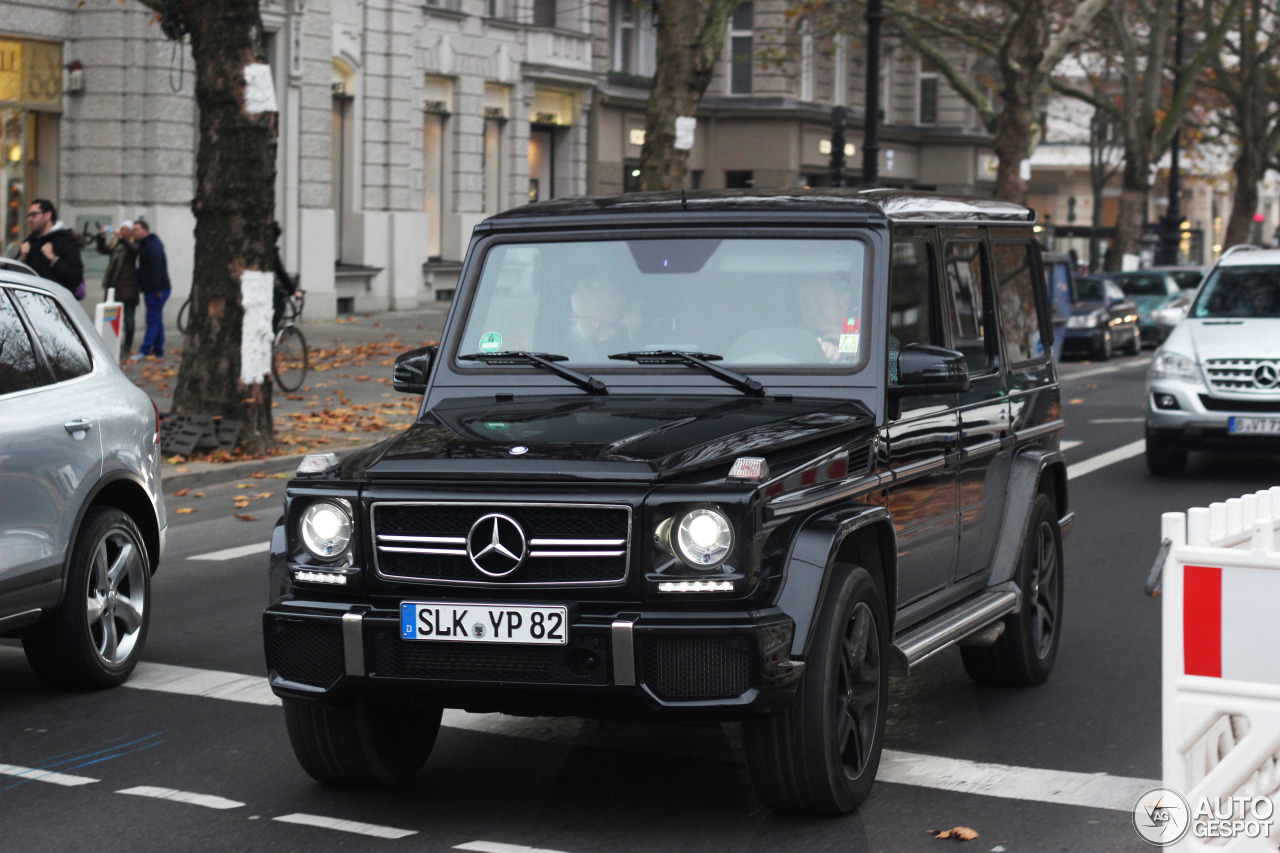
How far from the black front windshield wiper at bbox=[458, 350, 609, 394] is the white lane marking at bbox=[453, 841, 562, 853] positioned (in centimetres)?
153

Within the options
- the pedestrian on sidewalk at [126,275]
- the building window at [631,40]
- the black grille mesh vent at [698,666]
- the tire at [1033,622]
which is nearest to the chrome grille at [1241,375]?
the tire at [1033,622]

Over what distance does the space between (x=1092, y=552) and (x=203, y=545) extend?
5.33 m

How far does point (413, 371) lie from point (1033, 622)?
2695mm

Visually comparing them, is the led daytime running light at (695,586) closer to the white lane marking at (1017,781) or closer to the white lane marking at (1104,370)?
the white lane marking at (1017,781)

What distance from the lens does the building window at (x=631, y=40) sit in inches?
1829

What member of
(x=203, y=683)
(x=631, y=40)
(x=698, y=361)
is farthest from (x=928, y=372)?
(x=631, y=40)

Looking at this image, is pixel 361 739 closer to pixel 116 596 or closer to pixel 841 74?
pixel 116 596

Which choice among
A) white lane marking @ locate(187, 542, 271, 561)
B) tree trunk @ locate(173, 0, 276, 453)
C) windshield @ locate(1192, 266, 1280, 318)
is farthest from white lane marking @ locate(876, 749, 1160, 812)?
tree trunk @ locate(173, 0, 276, 453)

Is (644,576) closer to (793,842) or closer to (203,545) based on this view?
(793,842)

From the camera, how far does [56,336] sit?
7.51 m

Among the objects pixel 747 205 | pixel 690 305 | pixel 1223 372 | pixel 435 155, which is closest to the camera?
pixel 690 305

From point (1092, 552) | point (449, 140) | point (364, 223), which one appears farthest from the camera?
point (449, 140)

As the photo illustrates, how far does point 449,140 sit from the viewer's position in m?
37.9

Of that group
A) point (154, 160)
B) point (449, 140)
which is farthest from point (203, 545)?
point (449, 140)
